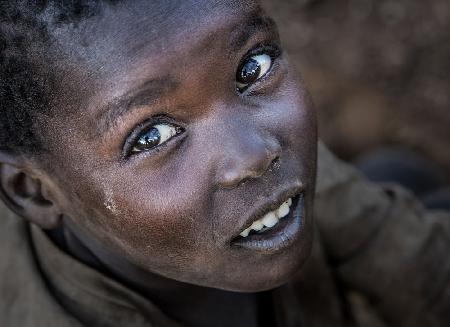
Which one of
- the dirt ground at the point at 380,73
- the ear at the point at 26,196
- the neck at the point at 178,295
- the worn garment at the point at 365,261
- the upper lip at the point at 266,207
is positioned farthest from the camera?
the dirt ground at the point at 380,73

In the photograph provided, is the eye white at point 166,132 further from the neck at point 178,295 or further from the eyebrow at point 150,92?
the neck at point 178,295

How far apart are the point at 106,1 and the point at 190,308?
752mm

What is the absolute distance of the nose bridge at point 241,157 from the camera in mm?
1194

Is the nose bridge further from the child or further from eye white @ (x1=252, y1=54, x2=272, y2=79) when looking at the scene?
eye white @ (x1=252, y1=54, x2=272, y2=79)

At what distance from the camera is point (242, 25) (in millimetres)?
1225

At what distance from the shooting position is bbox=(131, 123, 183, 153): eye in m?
1.23

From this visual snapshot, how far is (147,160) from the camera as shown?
125 cm

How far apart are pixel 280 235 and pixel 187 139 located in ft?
0.83

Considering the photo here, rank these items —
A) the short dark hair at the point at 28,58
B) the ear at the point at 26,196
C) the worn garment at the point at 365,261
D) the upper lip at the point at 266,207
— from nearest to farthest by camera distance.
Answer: the short dark hair at the point at 28,58 < the upper lip at the point at 266,207 < the ear at the point at 26,196 < the worn garment at the point at 365,261

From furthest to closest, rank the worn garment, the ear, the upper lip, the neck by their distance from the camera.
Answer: the worn garment → the neck → the ear → the upper lip

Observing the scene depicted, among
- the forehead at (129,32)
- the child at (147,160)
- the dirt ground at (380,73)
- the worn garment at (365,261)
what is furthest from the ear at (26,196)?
the dirt ground at (380,73)

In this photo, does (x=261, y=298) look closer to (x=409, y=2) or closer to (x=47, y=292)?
(x=47, y=292)

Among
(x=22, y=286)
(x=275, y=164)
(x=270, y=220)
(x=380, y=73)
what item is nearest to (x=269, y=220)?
(x=270, y=220)

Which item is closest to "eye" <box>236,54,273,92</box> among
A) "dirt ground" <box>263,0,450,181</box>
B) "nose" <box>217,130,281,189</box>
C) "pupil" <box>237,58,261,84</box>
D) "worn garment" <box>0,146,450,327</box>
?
"pupil" <box>237,58,261,84</box>
